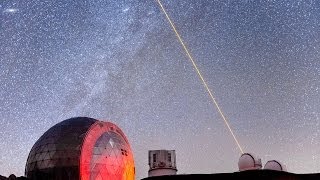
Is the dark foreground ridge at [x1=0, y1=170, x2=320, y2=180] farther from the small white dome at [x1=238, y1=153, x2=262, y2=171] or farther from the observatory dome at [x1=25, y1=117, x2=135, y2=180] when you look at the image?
the observatory dome at [x1=25, y1=117, x2=135, y2=180]

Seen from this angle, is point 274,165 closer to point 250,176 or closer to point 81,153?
point 250,176

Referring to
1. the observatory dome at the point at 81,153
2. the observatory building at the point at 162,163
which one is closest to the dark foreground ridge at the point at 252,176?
the observatory building at the point at 162,163

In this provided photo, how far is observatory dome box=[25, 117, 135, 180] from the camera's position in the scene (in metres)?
34.0

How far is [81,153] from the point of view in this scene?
112ft

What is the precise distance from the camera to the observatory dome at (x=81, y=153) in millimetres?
34000

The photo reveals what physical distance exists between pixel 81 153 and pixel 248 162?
14.0m

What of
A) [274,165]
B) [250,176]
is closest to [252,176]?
[250,176]

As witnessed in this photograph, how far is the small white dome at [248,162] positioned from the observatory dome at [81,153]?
1207cm

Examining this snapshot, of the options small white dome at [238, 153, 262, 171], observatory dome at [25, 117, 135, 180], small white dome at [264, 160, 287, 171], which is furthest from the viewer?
observatory dome at [25, 117, 135, 180]

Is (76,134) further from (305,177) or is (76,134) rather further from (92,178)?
(305,177)

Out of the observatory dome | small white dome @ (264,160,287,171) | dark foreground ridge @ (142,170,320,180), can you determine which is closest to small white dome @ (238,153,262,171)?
small white dome @ (264,160,287,171)

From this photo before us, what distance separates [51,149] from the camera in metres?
35.8

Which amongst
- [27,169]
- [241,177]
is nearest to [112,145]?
[27,169]

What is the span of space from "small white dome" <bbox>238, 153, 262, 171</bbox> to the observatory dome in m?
12.1
